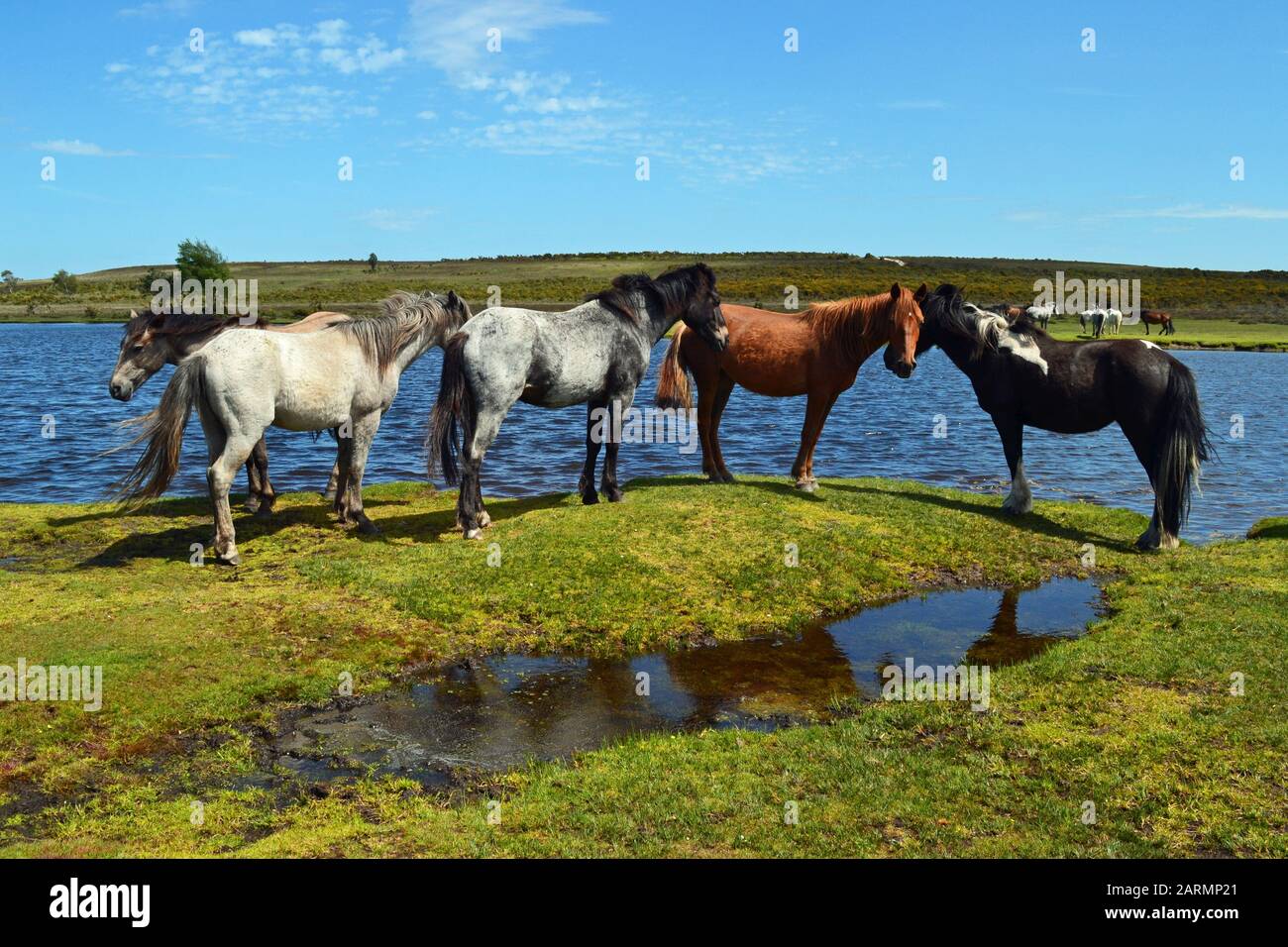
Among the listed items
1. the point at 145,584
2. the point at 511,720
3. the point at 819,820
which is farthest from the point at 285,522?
the point at 819,820

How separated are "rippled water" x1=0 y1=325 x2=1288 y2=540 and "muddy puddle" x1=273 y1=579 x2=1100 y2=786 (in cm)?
806

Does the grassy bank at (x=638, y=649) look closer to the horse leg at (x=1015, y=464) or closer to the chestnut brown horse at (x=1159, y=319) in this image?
the horse leg at (x=1015, y=464)

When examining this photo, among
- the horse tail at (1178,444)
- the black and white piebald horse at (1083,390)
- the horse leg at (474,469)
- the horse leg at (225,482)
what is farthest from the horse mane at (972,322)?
the horse leg at (225,482)

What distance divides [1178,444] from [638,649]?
26.2 ft

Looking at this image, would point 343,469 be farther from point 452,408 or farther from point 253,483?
point 452,408

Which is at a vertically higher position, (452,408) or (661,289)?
(661,289)

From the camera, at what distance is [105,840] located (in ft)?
19.1

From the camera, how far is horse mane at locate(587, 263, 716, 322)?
13195 mm

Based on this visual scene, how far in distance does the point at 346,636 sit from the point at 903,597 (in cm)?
644

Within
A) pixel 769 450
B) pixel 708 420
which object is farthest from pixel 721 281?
pixel 708 420

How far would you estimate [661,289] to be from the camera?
1352 cm

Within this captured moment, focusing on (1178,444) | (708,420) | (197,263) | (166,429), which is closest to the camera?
(166,429)

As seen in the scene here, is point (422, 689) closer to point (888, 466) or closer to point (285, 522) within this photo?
point (285, 522)

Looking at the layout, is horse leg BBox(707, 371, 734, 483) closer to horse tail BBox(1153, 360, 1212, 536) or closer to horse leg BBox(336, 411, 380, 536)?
horse leg BBox(336, 411, 380, 536)
